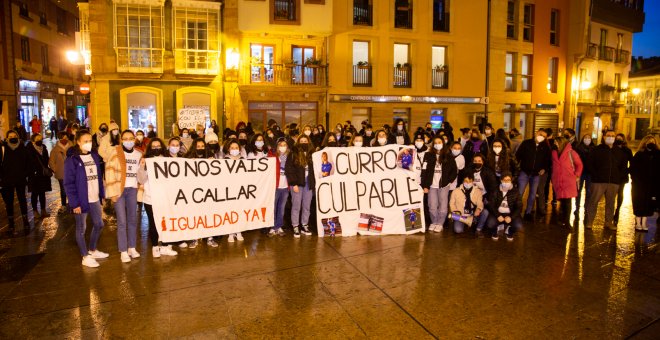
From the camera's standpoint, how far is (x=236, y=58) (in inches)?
872

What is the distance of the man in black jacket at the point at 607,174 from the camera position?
9.30 m

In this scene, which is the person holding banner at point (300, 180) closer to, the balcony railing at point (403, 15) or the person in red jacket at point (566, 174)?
the person in red jacket at point (566, 174)

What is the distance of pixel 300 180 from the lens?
28.4ft

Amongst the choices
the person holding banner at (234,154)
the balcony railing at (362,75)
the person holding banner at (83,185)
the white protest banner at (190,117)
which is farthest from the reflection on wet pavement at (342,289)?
the balcony railing at (362,75)

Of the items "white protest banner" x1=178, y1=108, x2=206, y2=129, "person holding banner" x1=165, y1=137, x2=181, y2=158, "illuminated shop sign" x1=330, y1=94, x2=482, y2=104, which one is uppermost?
"illuminated shop sign" x1=330, y1=94, x2=482, y2=104

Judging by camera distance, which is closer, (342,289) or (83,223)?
(342,289)

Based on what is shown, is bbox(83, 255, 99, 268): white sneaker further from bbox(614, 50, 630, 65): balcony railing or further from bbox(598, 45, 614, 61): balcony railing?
bbox(614, 50, 630, 65): balcony railing

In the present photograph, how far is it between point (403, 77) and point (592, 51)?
1529 centimetres

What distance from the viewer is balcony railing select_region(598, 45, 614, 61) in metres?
33.3

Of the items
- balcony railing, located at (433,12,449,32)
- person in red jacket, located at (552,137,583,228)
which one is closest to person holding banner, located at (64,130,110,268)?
person in red jacket, located at (552,137,583,228)

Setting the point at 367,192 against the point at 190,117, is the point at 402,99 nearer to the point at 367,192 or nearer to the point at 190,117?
the point at 190,117

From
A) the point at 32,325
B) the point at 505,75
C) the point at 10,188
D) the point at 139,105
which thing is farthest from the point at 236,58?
the point at 32,325

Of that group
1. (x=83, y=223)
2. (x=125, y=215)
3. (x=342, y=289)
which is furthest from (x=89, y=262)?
(x=342, y=289)

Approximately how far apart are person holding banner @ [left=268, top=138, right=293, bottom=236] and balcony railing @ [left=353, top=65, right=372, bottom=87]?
1657 cm
